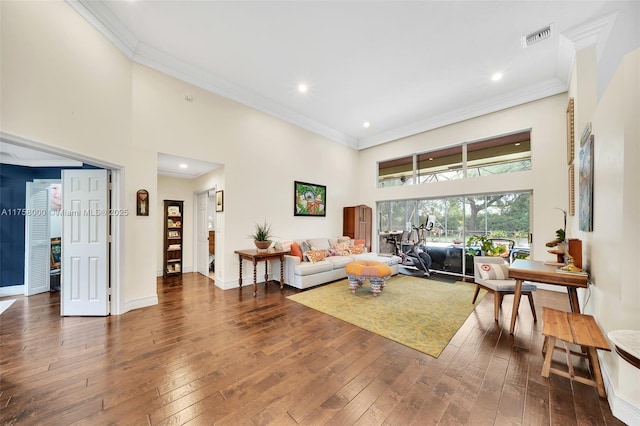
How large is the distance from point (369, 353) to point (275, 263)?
126 inches

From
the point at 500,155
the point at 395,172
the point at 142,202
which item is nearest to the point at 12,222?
the point at 142,202

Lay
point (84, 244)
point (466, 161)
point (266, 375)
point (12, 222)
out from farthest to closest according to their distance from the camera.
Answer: point (466, 161) → point (12, 222) → point (84, 244) → point (266, 375)

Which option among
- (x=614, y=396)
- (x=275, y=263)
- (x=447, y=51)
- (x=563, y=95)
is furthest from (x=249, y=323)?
(x=563, y=95)

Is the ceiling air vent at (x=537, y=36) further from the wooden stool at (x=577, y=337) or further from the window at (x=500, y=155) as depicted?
the wooden stool at (x=577, y=337)

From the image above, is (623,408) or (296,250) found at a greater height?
(296,250)

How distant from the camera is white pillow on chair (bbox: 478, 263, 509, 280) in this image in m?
3.35

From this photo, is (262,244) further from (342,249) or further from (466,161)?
(466,161)

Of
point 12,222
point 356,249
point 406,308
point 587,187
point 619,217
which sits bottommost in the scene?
point 406,308

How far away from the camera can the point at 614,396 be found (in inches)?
64.1

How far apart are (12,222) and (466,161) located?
9512 millimetres

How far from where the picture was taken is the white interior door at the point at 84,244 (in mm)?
3254

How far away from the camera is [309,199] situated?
622 centimetres

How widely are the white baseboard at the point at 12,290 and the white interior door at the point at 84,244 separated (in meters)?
2.01

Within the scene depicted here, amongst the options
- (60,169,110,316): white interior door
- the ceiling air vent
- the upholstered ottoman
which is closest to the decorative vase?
the upholstered ottoman
